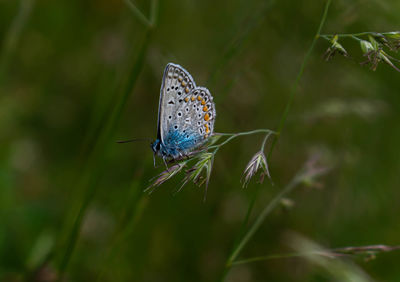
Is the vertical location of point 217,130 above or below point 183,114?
below

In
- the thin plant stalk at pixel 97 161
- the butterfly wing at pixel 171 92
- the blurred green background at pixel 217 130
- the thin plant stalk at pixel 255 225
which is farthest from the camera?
the blurred green background at pixel 217 130

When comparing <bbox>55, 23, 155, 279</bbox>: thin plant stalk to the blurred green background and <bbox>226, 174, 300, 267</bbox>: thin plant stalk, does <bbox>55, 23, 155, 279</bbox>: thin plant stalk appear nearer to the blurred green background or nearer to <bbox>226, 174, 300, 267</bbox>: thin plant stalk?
the blurred green background

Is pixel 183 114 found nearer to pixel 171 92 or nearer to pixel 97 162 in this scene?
pixel 171 92

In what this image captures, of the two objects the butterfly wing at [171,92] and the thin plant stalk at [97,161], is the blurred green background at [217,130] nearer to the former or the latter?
the thin plant stalk at [97,161]

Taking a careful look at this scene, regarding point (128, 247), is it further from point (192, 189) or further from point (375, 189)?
point (375, 189)

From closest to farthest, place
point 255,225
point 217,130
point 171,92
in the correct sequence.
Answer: point 255,225 < point 171,92 < point 217,130

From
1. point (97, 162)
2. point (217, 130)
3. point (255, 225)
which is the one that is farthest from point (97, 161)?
point (217, 130)

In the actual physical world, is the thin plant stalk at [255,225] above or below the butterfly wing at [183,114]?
below

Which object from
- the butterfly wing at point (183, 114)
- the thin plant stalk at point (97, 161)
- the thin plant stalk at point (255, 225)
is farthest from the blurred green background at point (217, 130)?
A: the thin plant stalk at point (255, 225)
